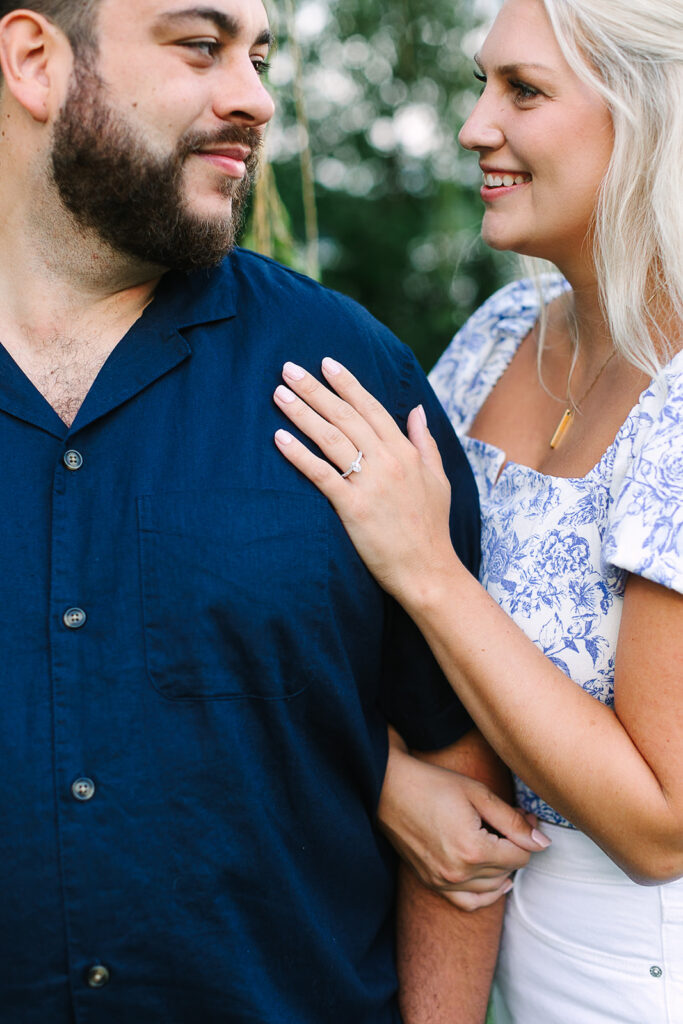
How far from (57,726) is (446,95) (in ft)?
13.6

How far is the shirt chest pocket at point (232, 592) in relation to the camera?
4.77 feet

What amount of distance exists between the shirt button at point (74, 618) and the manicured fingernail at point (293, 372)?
461 mm

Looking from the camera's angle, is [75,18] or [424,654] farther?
Answer: [424,654]

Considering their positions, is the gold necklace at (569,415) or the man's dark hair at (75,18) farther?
the gold necklace at (569,415)

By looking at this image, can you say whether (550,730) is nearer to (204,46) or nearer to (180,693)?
(180,693)

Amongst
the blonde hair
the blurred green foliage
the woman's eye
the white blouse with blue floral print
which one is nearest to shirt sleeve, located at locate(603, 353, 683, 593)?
the white blouse with blue floral print

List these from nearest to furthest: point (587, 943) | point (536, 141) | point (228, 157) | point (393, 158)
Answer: point (228, 157), point (587, 943), point (536, 141), point (393, 158)

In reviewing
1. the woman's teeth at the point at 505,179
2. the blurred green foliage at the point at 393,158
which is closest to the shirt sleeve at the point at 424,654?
the woman's teeth at the point at 505,179

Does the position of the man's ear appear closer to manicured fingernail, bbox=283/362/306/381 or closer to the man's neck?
the man's neck

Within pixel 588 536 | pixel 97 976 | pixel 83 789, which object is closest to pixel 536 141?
pixel 588 536

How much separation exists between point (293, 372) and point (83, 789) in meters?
0.66

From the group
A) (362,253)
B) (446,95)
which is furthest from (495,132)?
(362,253)

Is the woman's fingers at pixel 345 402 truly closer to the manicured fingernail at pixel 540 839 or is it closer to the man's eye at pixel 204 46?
the man's eye at pixel 204 46

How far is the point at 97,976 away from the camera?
4.60 feet
